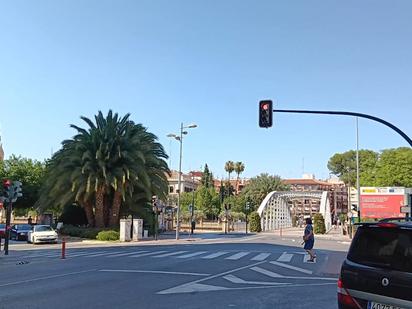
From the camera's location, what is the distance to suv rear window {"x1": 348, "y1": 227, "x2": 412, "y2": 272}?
5434 mm

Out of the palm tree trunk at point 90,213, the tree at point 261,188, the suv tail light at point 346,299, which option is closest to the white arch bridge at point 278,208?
the tree at point 261,188

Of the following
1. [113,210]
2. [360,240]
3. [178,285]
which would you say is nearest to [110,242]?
[113,210]

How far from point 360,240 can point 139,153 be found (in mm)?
34852

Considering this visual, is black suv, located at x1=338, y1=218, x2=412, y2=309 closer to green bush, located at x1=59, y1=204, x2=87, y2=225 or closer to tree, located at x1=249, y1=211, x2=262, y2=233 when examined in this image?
green bush, located at x1=59, y1=204, x2=87, y2=225

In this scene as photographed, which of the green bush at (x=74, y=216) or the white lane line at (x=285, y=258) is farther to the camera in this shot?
the green bush at (x=74, y=216)

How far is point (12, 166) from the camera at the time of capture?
2366 inches

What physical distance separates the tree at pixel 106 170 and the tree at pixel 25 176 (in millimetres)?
16107

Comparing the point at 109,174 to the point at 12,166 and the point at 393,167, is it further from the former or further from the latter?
the point at 393,167

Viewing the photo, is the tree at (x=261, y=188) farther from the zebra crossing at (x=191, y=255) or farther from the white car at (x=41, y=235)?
the zebra crossing at (x=191, y=255)

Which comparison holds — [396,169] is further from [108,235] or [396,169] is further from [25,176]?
[25,176]

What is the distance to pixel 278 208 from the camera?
77.1 m

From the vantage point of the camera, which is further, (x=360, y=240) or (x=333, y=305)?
(x=333, y=305)

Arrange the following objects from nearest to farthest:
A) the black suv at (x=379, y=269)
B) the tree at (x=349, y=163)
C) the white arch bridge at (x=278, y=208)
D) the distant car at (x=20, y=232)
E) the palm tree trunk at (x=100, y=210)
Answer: the black suv at (x=379, y=269)
the distant car at (x=20, y=232)
the palm tree trunk at (x=100, y=210)
the white arch bridge at (x=278, y=208)
the tree at (x=349, y=163)

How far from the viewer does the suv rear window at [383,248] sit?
5434 mm
